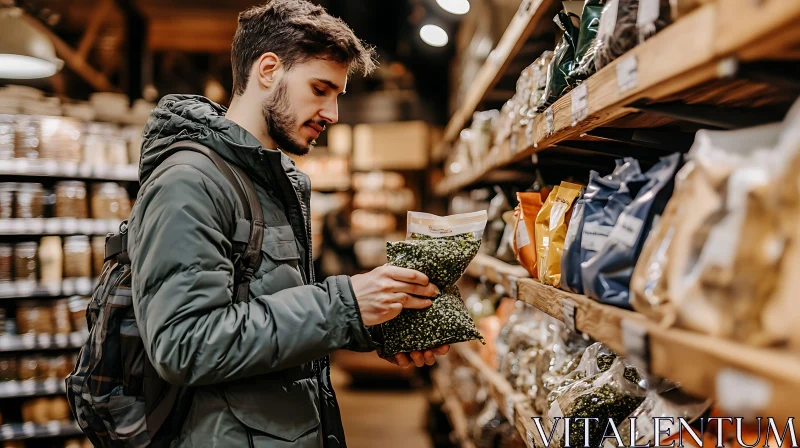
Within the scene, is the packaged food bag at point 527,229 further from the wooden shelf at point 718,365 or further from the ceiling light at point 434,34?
the ceiling light at point 434,34

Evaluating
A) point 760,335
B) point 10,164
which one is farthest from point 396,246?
point 10,164

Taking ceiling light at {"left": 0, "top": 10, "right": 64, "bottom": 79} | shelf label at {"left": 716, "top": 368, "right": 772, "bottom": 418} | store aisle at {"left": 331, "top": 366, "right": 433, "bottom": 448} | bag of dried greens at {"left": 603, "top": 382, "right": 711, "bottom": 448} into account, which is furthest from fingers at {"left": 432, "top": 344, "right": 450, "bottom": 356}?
store aisle at {"left": 331, "top": 366, "right": 433, "bottom": 448}

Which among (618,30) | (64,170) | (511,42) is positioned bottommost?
(64,170)

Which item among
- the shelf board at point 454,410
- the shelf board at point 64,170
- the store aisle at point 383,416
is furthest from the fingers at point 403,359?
the store aisle at point 383,416

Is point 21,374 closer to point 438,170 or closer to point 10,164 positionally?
point 10,164

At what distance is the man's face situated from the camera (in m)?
1.46

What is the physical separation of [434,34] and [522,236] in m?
3.63

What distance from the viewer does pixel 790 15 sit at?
57cm

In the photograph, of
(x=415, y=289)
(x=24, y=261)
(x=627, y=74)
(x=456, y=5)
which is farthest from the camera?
(x=456, y=5)

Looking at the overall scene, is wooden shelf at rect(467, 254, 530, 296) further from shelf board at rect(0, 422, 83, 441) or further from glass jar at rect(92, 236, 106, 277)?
shelf board at rect(0, 422, 83, 441)

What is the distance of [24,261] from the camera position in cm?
304

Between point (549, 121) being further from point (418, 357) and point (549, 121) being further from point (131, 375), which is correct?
point (131, 375)

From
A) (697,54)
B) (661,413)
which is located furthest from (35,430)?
(697,54)

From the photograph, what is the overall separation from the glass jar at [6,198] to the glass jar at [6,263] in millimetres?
163
